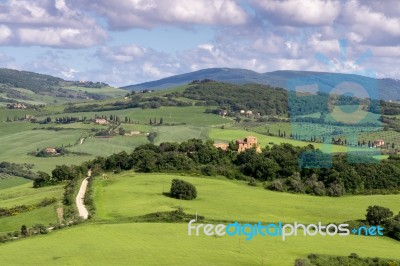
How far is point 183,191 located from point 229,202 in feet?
21.0

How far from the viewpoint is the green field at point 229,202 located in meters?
75.9

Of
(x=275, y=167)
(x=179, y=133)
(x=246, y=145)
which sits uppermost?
(x=246, y=145)

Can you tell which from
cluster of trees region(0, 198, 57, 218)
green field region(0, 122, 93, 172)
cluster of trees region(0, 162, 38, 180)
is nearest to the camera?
cluster of trees region(0, 198, 57, 218)

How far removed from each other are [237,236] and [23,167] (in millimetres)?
93934

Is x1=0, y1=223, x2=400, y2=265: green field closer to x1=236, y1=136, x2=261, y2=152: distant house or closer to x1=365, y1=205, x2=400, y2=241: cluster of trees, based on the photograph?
x1=365, y1=205, x2=400, y2=241: cluster of trees

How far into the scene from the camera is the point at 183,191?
84.3m

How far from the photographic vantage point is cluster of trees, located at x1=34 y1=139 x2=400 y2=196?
94938 mm

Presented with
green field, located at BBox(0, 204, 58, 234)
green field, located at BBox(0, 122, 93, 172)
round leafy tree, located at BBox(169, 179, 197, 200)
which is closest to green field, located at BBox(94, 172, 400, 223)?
round leafy tree, located at BBox(169, 179, 197, 200)

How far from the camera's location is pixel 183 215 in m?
72.4

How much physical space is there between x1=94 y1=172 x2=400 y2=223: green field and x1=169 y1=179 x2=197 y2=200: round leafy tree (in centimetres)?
125

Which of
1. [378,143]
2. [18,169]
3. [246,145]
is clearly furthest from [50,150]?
[378,143]

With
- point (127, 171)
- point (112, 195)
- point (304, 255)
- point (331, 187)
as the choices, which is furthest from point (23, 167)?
point (304, 255)

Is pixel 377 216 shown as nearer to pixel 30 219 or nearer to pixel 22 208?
pixel 30 219

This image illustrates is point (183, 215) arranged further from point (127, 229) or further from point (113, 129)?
point (113, 129)
